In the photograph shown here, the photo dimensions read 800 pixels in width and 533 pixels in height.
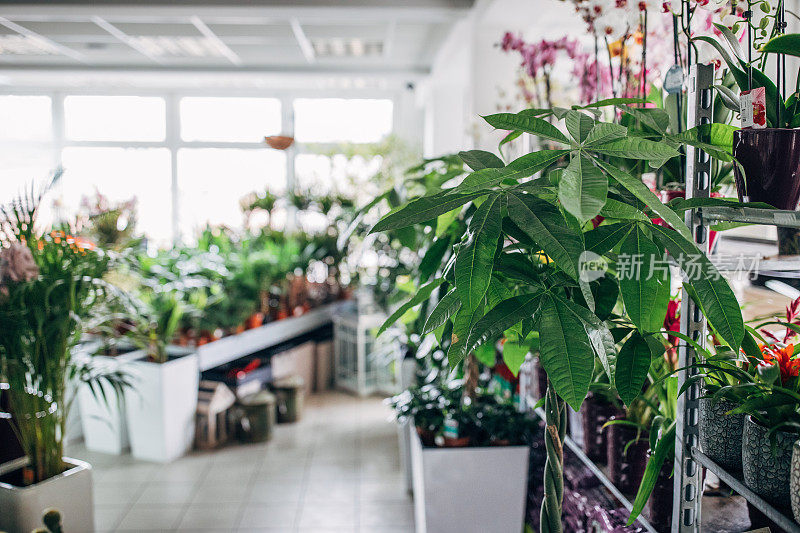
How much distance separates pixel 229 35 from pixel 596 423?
4.18 meters

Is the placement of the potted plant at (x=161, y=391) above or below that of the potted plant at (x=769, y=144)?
below

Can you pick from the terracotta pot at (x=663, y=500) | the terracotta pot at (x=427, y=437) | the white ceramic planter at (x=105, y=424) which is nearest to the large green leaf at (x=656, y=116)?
the terracotta pot at (x=663, y=500)

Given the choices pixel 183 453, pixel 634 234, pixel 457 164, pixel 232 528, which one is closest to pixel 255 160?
pixel 183 453

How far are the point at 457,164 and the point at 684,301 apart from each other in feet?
2.77

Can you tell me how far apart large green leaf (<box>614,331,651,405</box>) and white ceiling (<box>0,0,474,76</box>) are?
3.19 meters

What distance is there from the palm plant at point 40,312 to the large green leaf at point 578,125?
2.01 m

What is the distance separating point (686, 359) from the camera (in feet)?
3.88

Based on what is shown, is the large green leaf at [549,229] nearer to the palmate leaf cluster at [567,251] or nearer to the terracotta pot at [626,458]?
the palmate leaf cluster at [567,251]

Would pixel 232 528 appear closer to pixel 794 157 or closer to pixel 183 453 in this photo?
pixel 183 453

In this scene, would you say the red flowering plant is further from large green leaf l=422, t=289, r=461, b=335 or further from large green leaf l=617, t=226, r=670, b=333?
large green leaf l=422, t=289, r=461, b=335

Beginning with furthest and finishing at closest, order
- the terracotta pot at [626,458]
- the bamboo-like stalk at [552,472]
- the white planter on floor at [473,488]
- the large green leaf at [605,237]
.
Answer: the white planter on floor at [473,488]
the terracotta pot at [626,458]
the bamboo-like stalk at [552,472]
the large green leaf at [605,237]

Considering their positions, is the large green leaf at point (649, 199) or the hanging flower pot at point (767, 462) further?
the hanging flower pot at point (767, 462)

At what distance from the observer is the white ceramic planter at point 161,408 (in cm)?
360

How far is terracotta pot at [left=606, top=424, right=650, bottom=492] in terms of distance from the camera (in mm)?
1468
